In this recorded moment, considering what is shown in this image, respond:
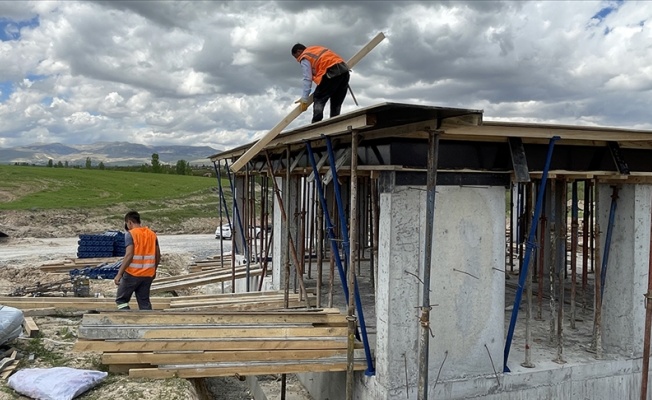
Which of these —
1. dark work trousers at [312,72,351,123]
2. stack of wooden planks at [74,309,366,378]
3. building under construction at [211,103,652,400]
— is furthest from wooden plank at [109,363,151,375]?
dark work trousers at [312,72,351,123]

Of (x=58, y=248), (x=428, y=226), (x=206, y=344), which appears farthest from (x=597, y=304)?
(x=58, y=248)

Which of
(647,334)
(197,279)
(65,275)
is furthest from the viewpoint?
(65,275)

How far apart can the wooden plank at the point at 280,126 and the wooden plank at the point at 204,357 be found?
2.30 meters

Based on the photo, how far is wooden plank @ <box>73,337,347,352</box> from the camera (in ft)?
21.0

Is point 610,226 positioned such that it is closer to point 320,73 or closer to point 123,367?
point 320,73

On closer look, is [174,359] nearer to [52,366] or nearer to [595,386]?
[52,366]

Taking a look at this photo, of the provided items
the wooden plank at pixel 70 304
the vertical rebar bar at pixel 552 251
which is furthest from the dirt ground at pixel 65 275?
the vertical rebar bar at pixel 552 251

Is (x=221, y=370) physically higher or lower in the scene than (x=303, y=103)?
lower

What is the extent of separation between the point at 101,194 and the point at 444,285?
41.9m

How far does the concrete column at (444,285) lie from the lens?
20.0 feet

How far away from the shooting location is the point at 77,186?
153ft

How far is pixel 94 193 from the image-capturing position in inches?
1694

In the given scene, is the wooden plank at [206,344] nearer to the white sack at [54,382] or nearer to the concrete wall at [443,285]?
the white sack at [54,382]

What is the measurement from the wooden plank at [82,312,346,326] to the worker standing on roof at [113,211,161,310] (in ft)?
2.45
